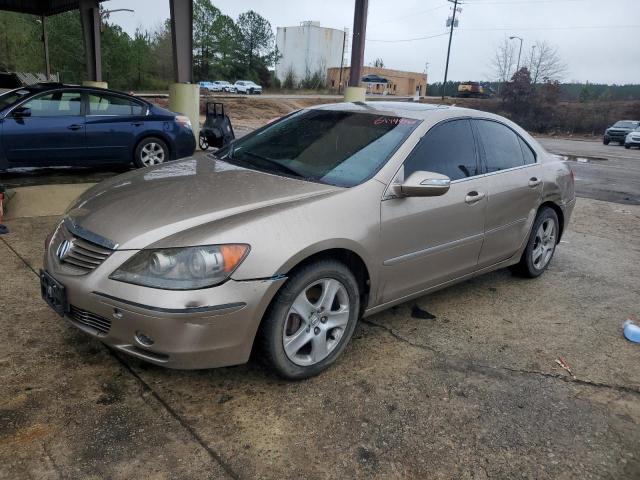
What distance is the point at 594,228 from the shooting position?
7.28 m

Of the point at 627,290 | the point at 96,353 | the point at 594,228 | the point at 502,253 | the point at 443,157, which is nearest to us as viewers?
the point at 96,353

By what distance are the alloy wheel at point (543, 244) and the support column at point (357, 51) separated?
8.67 meters

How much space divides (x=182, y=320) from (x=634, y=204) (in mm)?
9274

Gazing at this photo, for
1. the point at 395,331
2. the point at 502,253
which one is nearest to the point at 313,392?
the point at 395,331

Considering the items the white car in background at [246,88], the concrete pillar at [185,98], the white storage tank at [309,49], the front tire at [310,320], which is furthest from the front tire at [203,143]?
the white storage tank at [309,49]

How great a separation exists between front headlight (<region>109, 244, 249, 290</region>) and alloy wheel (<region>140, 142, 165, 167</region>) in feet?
21.5

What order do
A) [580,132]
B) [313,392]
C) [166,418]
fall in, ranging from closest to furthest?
[166,418]
[313,392]
[580,132]

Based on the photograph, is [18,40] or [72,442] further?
[18,40]

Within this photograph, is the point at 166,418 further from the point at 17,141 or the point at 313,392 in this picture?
the point at 17,141

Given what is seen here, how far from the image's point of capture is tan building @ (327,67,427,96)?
78.3 m

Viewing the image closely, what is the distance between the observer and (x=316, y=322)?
9.80 ft

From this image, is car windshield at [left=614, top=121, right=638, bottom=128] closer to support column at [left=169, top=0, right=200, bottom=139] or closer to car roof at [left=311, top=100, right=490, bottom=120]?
support column at [left=169, top=0, right=200, bottom=139]

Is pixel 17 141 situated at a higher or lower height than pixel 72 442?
higher

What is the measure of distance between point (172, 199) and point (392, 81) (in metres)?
85.1
